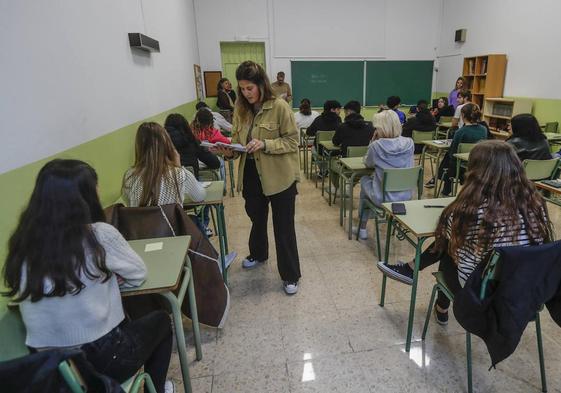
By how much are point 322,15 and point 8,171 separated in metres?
8.32

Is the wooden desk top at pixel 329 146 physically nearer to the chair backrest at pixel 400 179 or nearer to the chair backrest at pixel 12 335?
the chair backrest at pixel 400 179

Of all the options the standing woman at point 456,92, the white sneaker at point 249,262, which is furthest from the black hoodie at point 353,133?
the standing woman at point 456,92

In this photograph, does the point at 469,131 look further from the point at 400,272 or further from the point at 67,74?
the point at 67,74

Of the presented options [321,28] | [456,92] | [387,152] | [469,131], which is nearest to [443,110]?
[456,92]

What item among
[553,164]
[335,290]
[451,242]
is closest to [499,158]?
[451,242]

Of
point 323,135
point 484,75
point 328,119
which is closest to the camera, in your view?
point 323,135

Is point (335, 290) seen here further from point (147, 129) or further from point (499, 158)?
point (147, 129)

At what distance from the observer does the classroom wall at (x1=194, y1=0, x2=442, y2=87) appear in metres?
8.14

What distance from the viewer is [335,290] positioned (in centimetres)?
255

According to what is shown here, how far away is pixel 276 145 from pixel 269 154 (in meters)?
0.09

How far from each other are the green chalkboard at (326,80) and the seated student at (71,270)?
8036 mm

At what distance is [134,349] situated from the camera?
1282 millimetres

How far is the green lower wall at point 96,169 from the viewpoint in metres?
1.52

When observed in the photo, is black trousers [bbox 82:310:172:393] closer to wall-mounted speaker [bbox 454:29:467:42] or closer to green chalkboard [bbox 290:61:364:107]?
green chalkboard [bbox 290:61:364:107]
